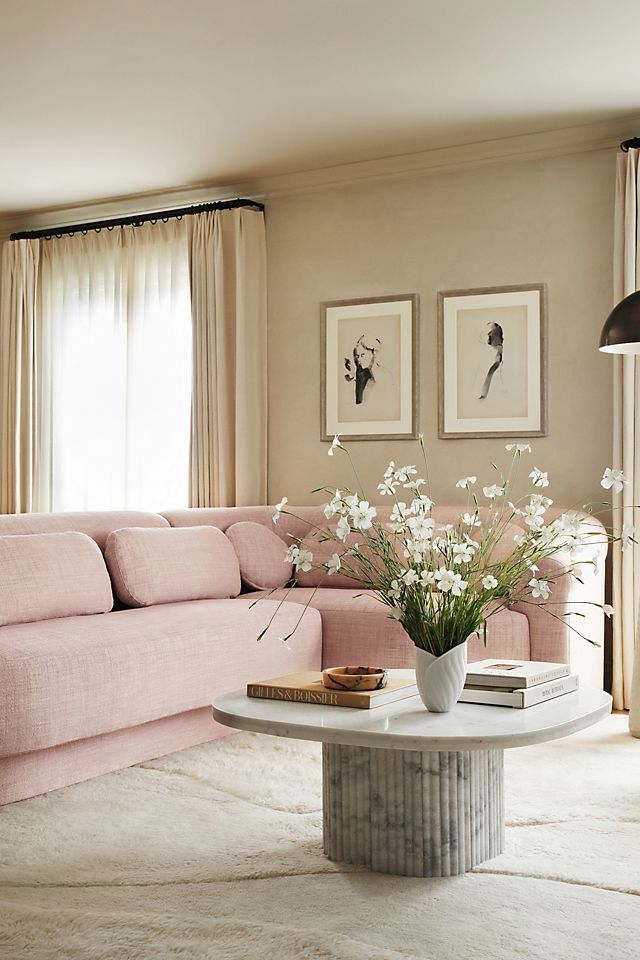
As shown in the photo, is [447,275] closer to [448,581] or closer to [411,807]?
[448,581]

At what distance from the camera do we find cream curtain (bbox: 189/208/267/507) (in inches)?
234

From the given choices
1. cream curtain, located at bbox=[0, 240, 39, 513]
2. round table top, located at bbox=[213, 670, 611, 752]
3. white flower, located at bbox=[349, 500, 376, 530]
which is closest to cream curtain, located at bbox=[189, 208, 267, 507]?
cream curtain, located at bbox=[0, 240, 39, 513]

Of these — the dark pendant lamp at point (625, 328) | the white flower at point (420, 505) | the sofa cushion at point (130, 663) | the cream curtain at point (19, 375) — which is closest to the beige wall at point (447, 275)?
the dark pendant lamp at point (625, 328)

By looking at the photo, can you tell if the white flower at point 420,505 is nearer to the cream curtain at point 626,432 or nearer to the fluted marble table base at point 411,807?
the fluted marble table base at point 411,807

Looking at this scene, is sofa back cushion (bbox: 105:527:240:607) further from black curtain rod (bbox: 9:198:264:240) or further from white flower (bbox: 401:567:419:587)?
black curtain rod (bbox: 9:198:264:240)

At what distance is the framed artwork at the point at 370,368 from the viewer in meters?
5.57

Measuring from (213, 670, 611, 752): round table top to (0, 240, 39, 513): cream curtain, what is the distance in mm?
4465

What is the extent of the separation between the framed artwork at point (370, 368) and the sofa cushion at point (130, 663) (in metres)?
1.59

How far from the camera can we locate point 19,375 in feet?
22.5

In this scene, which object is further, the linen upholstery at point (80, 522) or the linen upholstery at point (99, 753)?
the linen upholstery at point (80, 522)

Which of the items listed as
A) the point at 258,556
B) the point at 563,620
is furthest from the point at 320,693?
the point at 258,556

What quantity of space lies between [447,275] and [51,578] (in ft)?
8.86

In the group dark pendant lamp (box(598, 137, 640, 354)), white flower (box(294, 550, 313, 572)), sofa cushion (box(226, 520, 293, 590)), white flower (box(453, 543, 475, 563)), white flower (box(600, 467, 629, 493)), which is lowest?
sofa cushion (box(226, 520, 293, 590))

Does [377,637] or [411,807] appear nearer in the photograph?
[411,807]
